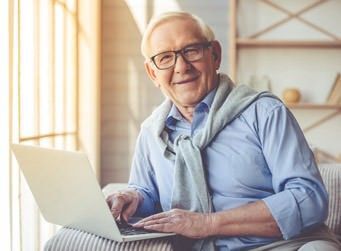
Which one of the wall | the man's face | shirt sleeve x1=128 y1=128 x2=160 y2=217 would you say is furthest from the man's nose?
the wall

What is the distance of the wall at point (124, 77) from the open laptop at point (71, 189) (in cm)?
283

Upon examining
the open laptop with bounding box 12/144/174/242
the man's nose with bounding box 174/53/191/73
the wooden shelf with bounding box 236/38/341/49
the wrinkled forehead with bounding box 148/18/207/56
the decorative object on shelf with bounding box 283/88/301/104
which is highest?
the wooden shelf with bounding box 236/38/341/49

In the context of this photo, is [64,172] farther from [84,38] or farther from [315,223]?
[84,38]

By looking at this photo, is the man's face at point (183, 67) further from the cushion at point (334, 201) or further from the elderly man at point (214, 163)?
the cushion at point (334, 201)

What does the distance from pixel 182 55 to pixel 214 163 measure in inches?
15.4

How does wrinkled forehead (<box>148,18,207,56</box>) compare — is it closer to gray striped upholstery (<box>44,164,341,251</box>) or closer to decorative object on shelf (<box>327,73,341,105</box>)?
gray striped upholstery (<box>44,164,341,251</box>)

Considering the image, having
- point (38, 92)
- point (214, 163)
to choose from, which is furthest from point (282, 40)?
point (214, 163)

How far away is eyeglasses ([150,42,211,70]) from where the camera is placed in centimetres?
193

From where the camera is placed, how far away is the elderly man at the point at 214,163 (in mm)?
1672

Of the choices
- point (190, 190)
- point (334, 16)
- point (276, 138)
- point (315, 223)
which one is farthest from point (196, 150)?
point (334, 16)

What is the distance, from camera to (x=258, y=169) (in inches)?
70.5

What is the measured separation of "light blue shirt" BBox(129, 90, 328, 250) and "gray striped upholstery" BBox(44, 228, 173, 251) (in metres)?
0.24

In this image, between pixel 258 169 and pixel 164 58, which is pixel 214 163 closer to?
pixel 258 169

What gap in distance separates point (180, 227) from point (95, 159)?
284cm
